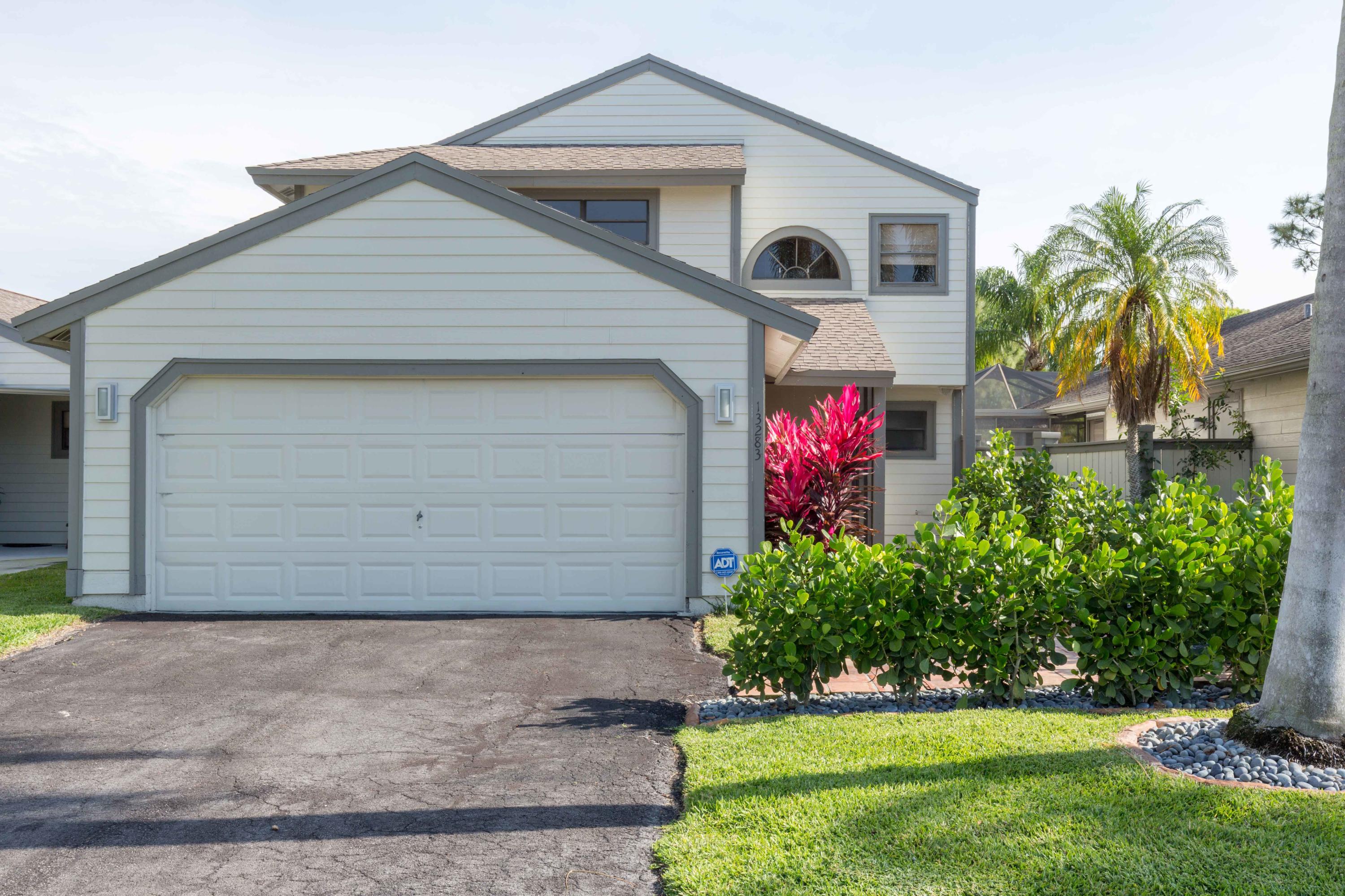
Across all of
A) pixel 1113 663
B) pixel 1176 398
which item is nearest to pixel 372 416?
pixel 1113 663

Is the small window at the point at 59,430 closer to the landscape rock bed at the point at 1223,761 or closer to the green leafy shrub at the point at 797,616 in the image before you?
the green leafy shrub at the point at 797,616

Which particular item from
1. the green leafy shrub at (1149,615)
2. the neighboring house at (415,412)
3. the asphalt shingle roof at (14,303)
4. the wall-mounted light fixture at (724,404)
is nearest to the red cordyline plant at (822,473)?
the neighboring house at (415,412)

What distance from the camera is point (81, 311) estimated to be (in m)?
9.36

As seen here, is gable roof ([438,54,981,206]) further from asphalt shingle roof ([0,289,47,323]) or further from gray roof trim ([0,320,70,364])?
asphalt shingle roof ([0,289,47,323])

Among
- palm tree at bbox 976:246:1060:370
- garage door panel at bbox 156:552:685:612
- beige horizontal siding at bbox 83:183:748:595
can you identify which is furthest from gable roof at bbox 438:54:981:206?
palm tree at bbox 976:246:1060:370

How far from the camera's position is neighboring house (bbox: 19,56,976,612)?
9.38 metres

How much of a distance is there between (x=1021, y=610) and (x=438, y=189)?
707 cm

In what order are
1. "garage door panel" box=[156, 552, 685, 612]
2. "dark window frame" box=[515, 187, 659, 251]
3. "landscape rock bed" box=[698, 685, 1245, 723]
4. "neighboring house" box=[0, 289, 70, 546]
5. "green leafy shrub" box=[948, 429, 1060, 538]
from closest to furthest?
"landscape rock bed" box=[698, 685, 1245, 723] → "garage door panel" box=[156, 552, 685, 612] → "green leafy shrub" box=[948, 429, 1060, 538] → "dark window frame" box=[515, 187, 659, 251] → "neighboring house" box=[0, 289, 70, 546]

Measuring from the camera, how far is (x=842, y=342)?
1286 centimetres

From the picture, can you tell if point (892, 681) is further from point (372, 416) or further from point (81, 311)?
point (81, 311)

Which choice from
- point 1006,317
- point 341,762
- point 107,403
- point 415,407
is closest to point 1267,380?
point 415,407

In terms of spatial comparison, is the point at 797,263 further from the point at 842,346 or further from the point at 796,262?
the point at 842,346

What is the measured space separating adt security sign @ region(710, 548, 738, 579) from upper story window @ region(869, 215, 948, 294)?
6609 millimetres

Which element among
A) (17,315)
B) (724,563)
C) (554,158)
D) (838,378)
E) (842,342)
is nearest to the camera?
(724,563)
